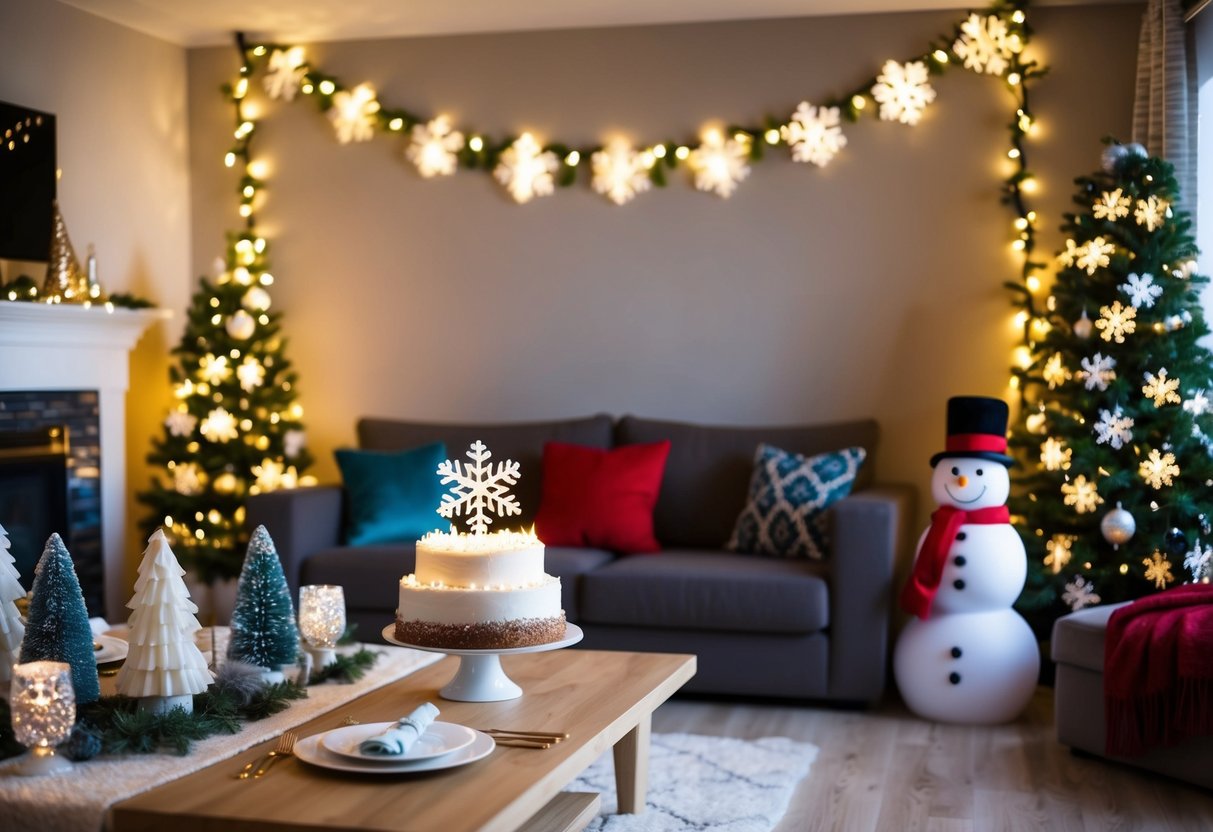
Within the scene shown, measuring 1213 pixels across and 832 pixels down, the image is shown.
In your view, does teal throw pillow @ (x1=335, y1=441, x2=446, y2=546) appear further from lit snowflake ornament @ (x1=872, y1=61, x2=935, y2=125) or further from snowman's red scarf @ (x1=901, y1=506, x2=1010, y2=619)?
lit snowflake ornament @ (x1=872, y1=61, x2=935, y2=125)

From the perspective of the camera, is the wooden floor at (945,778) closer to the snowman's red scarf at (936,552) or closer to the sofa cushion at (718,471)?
the snowman's red scarf at (936,552)

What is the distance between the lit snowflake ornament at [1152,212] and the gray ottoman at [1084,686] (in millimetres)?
1306

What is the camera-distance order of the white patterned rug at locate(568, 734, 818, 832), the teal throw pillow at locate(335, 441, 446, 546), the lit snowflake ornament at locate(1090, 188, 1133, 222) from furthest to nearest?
the teal throw pillow at locate(335, 441, 446, 546) → the lit snowflake ornament at locate(1090, 188, 1133, 222) → the white patterned rug at locate(568, 734, 818, 832)

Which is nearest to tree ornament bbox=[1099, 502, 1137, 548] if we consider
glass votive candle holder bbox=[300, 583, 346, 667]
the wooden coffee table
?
the wooden coffee table

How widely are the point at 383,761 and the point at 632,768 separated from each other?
109 centimetres

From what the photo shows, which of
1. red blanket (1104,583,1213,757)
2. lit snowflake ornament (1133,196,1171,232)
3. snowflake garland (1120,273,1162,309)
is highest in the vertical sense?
lit snowflake ornament (1133,196,1171,232)

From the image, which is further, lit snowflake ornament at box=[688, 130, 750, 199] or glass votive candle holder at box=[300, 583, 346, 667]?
lit snowflake ornament at box=[688, 130, 750, 199]

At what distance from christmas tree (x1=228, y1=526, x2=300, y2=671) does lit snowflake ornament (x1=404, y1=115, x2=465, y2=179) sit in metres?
2.99

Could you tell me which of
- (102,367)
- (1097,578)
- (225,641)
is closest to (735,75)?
(1097,578)

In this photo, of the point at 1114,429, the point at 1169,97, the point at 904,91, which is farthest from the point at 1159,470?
the point at 904,91

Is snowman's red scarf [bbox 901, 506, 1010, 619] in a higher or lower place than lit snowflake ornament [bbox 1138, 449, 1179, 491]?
lower

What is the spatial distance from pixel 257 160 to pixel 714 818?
12.5ft

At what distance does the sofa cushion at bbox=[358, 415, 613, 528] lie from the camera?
17.0 feet

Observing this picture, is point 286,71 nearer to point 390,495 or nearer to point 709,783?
point 390,495
